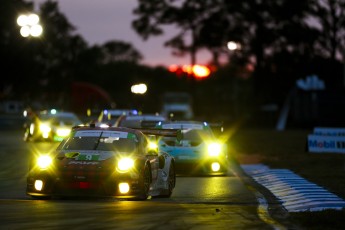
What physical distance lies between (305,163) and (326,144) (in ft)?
18.0

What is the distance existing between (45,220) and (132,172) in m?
3.46

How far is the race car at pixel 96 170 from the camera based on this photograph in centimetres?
1681

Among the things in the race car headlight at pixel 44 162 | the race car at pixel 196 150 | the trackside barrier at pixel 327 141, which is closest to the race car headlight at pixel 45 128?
the trackside barrier at pixel 327 141

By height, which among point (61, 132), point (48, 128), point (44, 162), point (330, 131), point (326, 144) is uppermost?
point (48, 128)

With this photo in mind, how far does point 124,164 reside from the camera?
1706 centimetres

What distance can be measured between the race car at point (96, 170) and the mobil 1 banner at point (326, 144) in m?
18.6

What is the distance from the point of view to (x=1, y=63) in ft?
311

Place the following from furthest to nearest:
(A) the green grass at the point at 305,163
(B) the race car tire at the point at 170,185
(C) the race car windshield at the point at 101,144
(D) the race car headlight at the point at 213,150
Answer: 1. (D) the race car headlight at the point at 213,150
2. (B) the race car tire at the point at 170,185
3. (C) the race car windshield at the point at 101,144
4. (A) the green grass at the point at 305,163

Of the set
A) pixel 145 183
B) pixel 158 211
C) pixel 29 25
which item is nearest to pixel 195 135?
pixel 145 183

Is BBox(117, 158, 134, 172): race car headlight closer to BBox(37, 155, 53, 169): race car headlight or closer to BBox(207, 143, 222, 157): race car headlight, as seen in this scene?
BBox(37, 155, 53, 169): race car headlight

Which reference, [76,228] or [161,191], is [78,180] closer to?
[161,191]

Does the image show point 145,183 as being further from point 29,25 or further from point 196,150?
point 29,25

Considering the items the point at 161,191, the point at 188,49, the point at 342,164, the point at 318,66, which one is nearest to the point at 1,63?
the point at 188,49

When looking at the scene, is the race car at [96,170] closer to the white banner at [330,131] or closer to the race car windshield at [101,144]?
the race car windshield at [101,144]
